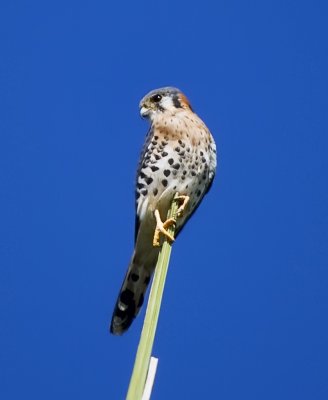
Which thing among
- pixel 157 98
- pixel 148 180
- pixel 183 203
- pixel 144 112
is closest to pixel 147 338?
pixel 183 203

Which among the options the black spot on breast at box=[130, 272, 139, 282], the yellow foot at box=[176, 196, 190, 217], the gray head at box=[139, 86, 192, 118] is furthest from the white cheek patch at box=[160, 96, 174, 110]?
the black spot on breast at box=[130, 272, 139, 282]

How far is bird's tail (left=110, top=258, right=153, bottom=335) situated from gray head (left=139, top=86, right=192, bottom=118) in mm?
989

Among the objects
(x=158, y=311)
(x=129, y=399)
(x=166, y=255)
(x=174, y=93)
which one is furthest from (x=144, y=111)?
(x=129, y=399)

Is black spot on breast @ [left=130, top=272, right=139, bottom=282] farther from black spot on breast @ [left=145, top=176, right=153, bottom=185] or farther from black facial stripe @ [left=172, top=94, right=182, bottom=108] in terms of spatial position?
black facial stripe @ [left=172, top=94, right=182, bottom=108]

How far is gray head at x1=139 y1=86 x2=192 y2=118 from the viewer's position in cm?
470

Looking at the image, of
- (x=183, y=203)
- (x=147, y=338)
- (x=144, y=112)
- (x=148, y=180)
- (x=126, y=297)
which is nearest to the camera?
(x=147, y=338)

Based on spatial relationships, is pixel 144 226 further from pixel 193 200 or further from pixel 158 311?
pixel 158 311

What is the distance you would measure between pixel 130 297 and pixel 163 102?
1348mm

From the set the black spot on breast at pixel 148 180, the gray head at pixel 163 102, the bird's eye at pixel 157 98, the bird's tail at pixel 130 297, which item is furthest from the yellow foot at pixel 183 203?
the bird's eye at pixel 157 98

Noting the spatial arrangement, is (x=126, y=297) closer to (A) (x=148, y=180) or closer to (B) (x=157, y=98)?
(A) (x=148, y=180)

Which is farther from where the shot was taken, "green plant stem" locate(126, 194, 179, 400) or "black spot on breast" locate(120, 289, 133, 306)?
"black spot on breast" locate(120, 289, 133, 306)

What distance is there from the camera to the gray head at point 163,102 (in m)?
4.70

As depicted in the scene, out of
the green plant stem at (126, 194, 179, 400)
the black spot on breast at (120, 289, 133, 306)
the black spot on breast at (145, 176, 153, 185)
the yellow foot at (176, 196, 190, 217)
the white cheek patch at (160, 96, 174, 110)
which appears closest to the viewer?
the green plant stem at (126, 194, 179, 400)

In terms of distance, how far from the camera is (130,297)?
4.07 metres
